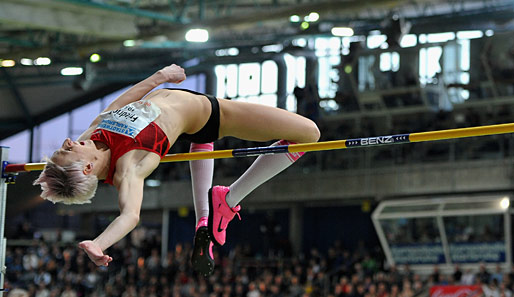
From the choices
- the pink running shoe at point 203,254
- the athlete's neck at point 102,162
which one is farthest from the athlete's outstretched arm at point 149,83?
the pink running shoe at point 203,254

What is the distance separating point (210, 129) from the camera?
440 cm

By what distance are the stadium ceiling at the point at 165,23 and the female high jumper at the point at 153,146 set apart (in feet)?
30.7

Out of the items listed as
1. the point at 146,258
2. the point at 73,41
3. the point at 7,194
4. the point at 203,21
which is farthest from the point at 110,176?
the point at 146,258

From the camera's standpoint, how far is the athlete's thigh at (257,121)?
4316 millimetres

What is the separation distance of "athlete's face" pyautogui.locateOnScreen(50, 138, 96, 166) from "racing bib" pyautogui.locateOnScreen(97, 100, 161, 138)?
0.63ft

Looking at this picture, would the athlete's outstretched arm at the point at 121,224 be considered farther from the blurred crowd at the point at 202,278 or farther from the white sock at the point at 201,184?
the blurred crowd at the point at 202,278

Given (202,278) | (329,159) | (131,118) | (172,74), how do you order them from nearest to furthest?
(131,118), (172,74), (202,278), (329,159)

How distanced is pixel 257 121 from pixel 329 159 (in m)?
17.5

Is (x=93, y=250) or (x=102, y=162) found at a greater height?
(x=102, y=162)

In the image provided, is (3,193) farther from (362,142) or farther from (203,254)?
(362,142)

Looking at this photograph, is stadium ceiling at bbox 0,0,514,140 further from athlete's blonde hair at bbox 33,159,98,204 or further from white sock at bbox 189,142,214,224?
athlete's blonde hair at bbox 33,159,98,204

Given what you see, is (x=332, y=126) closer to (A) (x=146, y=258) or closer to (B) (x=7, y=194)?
(A) (x=146, y=258)

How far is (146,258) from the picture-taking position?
22.8m

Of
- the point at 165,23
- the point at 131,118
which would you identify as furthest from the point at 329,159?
the point at 131,118
